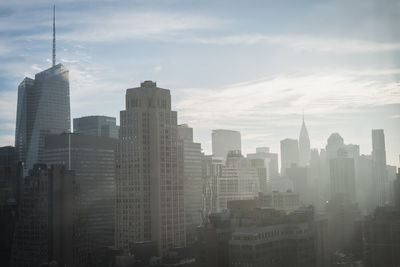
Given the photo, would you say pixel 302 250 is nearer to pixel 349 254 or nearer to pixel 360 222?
pixel 349 254

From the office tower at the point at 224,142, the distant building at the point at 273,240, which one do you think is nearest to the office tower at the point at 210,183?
the office tower at the point at 224,142

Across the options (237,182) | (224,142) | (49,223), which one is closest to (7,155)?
(49,223)

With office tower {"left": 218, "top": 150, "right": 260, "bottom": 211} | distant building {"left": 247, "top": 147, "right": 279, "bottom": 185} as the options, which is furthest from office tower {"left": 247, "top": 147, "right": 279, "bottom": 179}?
office tower {"left": 218, "top": 150, "right": 260, "bottom": 211}

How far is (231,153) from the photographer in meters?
88.6

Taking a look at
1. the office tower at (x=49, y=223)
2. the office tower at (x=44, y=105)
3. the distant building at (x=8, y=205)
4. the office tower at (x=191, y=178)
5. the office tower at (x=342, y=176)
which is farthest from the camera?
the office tower at (x=44, y=105)

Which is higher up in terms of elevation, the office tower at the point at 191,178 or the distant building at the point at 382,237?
the office tower at the point at 191,178

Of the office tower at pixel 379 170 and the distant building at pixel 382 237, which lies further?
the office tower at pixel 379 170

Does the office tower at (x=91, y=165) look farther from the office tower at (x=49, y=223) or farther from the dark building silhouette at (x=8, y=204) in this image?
the office tower at (x=49, y=223)

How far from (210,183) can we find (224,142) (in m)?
22.2

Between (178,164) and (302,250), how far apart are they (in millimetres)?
18055

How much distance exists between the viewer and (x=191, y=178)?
66500 mm

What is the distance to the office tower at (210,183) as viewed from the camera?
232ft

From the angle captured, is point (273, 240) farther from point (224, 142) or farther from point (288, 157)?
point (224, 142)

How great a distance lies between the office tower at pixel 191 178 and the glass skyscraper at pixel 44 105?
1040 inches
